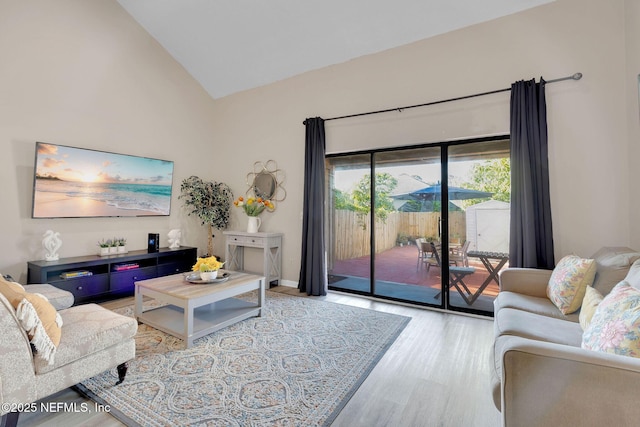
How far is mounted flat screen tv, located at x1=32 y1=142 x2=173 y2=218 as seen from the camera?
3457 mm

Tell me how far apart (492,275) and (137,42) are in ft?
19.4

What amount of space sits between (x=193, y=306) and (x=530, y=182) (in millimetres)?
3356

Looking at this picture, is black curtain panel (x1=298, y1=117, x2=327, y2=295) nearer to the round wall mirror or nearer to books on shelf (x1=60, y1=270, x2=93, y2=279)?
the round wall mirror

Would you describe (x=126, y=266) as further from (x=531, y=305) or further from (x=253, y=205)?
(x=531, y=305)

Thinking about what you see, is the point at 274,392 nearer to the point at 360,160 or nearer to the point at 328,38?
the point at 360,160

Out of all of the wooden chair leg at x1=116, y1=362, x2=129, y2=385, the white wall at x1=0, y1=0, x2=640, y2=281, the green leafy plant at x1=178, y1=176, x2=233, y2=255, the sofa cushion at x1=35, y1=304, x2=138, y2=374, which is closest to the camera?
the sofa cushion at x1=35, y1=304, x2=138, y2=374

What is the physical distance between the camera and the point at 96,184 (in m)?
3.90

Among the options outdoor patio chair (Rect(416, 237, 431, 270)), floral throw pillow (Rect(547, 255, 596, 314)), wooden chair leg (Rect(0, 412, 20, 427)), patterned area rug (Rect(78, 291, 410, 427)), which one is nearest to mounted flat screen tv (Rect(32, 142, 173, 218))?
patterned area rug (Rect(78, 291, 410, 427))

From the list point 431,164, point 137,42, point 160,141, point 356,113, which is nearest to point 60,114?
point 160,141

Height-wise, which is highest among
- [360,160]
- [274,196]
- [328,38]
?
[328,38]

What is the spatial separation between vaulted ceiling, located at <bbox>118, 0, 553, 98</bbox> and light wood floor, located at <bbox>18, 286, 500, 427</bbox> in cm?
343

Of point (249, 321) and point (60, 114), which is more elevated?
point (60, 114)

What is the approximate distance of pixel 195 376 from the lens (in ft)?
6.62

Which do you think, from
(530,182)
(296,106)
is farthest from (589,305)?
(296,106)
